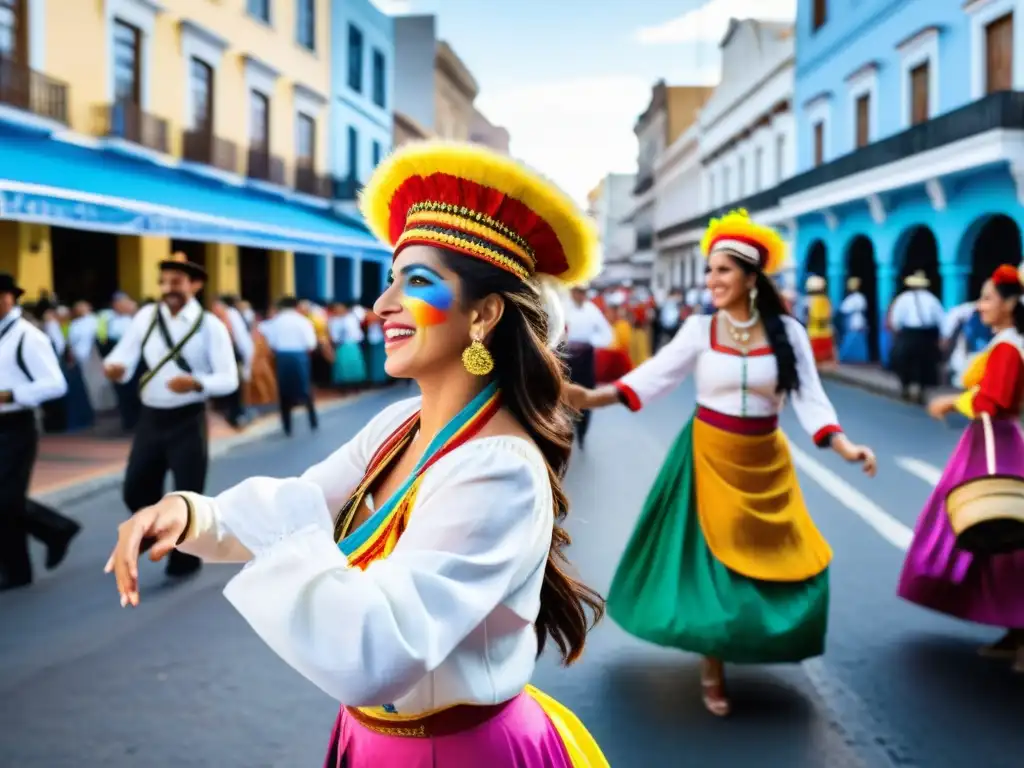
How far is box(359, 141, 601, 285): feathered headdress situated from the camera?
1880 millimetres

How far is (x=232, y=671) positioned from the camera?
4801mm

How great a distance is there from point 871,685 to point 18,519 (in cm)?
442

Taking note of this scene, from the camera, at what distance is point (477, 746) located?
183cm

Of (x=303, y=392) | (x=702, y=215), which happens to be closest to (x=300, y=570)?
(x=303, y=392)

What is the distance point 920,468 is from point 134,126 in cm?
1464

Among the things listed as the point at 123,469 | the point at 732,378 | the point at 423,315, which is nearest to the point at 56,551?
the point at 123,469

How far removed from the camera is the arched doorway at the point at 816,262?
31812 millimetres

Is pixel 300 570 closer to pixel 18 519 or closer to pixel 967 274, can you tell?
pixel 18 519

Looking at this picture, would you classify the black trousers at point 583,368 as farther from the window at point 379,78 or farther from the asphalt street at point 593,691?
the window at point 379,78

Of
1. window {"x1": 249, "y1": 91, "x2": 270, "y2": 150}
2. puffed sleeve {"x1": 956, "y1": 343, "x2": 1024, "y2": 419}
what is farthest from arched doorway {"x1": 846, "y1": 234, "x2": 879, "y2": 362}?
puffed sleeve {"x1": 956, "y1": 343, "x2": 1024, "y2": 419}

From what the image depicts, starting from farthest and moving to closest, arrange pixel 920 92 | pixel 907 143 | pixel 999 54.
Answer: pixel 920 92, pixel 907 143, pixel 999 54

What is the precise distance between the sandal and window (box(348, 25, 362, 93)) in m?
30.5

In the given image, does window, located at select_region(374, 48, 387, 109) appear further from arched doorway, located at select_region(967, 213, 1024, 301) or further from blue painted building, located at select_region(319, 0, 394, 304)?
arched doorway, located at select_region(967, 213, 1024, 301)

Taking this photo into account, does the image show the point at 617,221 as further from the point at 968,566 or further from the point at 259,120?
the point at 968,566
